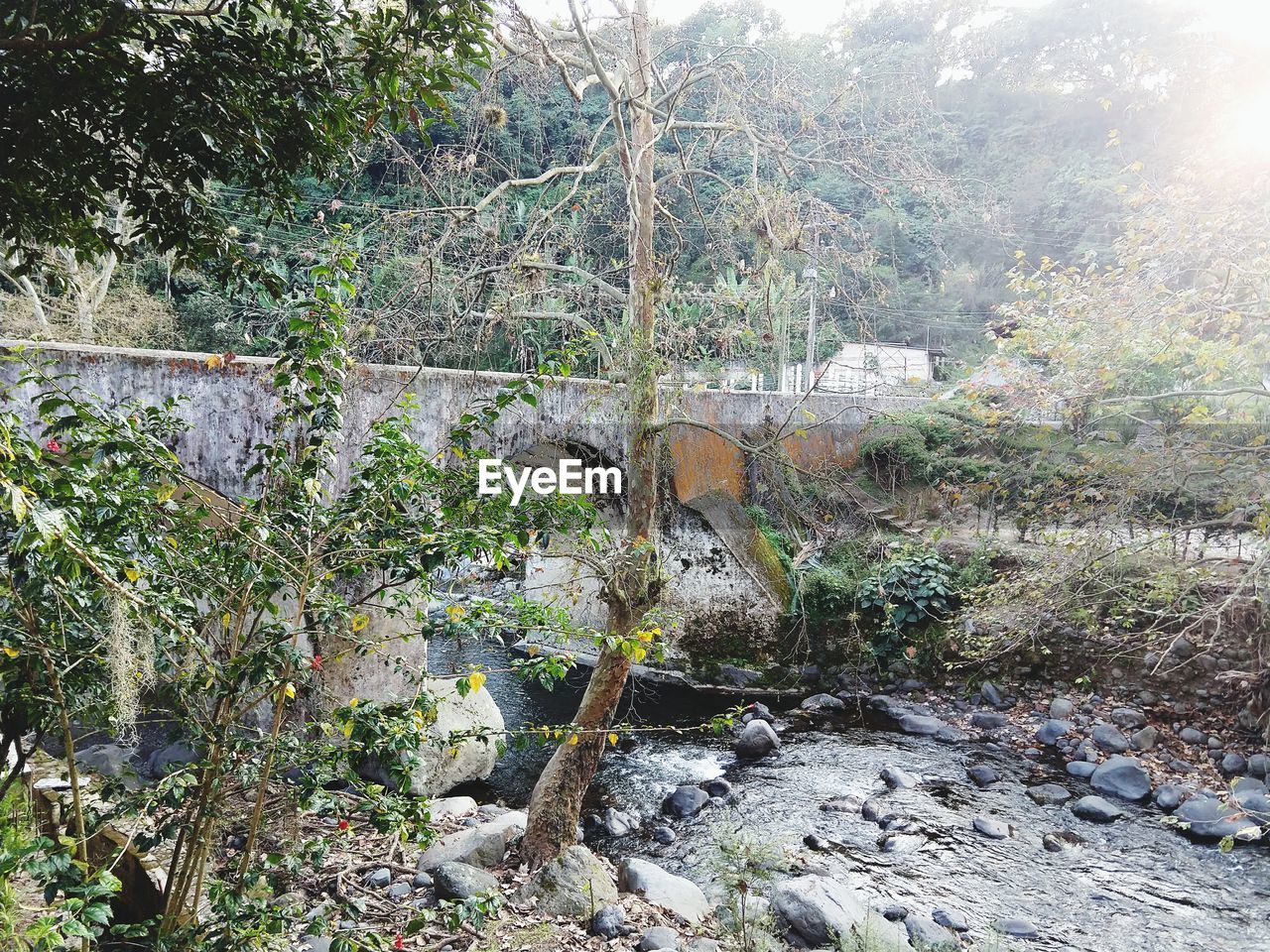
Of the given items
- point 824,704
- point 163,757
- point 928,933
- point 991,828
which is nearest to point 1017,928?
point 928,933

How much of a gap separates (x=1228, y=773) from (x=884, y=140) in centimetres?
609

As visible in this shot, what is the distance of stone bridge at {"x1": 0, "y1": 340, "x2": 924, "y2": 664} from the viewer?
502 centimetres

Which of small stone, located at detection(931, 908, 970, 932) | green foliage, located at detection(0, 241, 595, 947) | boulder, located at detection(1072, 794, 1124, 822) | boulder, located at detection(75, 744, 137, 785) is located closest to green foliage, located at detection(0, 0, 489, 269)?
green foliage, located at detection(0, 241, 595, 947)

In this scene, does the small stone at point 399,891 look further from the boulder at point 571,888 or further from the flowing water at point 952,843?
the flowing water at point 952,843

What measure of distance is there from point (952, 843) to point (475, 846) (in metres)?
3.64

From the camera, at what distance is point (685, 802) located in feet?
21.4

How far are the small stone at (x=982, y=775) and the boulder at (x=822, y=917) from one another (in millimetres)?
2736

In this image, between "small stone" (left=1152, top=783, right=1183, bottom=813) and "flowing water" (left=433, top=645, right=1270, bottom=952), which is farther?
"small stone" (left=1152, top=783, right=1183, bottom=813)

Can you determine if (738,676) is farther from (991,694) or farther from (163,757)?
(163,757)

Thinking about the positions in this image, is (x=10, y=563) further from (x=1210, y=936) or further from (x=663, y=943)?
(x=1210, y=936)

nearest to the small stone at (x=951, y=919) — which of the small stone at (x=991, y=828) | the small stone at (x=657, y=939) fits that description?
the small stone at (x=991, y=828)

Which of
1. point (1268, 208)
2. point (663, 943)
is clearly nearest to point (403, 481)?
point (663, 943)

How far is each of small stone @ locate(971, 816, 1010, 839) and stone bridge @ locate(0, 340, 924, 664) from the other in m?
3.12

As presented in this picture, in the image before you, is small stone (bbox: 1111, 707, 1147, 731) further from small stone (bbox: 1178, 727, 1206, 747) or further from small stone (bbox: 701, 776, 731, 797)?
small stone (bbox: 701, 776, 731, 797)
